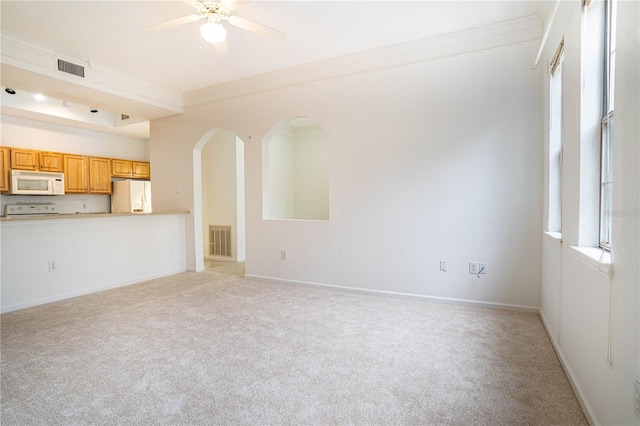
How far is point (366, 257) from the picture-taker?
398 centimetres

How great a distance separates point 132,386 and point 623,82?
115 inches

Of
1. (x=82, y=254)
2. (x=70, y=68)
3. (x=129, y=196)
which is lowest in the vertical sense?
(x=82, y=254)

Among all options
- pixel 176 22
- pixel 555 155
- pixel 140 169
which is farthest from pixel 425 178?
pixel 140 169

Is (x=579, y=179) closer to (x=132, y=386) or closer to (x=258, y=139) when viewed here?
(x=132, y=386)

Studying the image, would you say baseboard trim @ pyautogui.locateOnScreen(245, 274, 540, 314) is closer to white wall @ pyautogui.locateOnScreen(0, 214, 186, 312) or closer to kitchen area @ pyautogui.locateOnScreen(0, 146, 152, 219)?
white wall @ pyautogui.locateOnScreen(0, 214, 186, 312)

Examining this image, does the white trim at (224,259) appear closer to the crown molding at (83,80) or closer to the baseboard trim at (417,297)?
the baseboard trim at (417,297)

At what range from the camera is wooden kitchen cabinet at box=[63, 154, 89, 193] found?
21.8 feet

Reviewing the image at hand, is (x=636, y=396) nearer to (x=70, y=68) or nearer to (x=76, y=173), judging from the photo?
(x=70, y=68)

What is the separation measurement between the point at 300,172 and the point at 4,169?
17.5 ft

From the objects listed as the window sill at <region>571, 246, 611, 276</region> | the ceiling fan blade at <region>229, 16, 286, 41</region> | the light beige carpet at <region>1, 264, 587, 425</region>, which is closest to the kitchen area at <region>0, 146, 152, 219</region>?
the light beige carpet at <region>1, 264, 587, 425</region>

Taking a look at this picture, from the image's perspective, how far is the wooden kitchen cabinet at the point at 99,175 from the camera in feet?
23.3

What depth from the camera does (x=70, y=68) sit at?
12.8ft

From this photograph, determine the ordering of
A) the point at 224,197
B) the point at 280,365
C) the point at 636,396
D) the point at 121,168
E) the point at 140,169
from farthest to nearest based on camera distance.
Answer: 1. the point at 140,169
2. the point at 121,168
3. the point at 224,197
4. the point at 280,365
5. the point at 636,396

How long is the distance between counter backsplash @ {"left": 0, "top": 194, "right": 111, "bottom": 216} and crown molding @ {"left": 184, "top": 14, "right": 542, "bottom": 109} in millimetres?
4414
